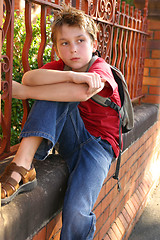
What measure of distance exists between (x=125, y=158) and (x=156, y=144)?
66.4 inches

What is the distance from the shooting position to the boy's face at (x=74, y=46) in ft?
6.46

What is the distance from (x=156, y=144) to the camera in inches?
181

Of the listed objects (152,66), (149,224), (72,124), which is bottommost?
(149,224)

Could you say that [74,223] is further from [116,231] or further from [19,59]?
[19,59]

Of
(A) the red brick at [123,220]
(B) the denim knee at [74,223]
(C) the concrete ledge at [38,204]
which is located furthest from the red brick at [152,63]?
(B) the denim knee at [74,223]

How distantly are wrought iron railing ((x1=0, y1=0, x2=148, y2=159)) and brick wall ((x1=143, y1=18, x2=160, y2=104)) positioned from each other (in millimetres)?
138

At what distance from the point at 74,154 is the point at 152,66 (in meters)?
2.68

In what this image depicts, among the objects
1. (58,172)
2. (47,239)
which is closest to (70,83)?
(58,172)

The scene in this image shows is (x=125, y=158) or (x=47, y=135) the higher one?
(x=47, y=135)

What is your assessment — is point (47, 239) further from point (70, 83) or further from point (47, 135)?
point (70, 83)

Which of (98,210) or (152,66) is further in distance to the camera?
(152,66)

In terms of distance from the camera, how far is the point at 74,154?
6.54ft

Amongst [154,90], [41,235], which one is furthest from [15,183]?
[154,90]

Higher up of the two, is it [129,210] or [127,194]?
[127,194]
